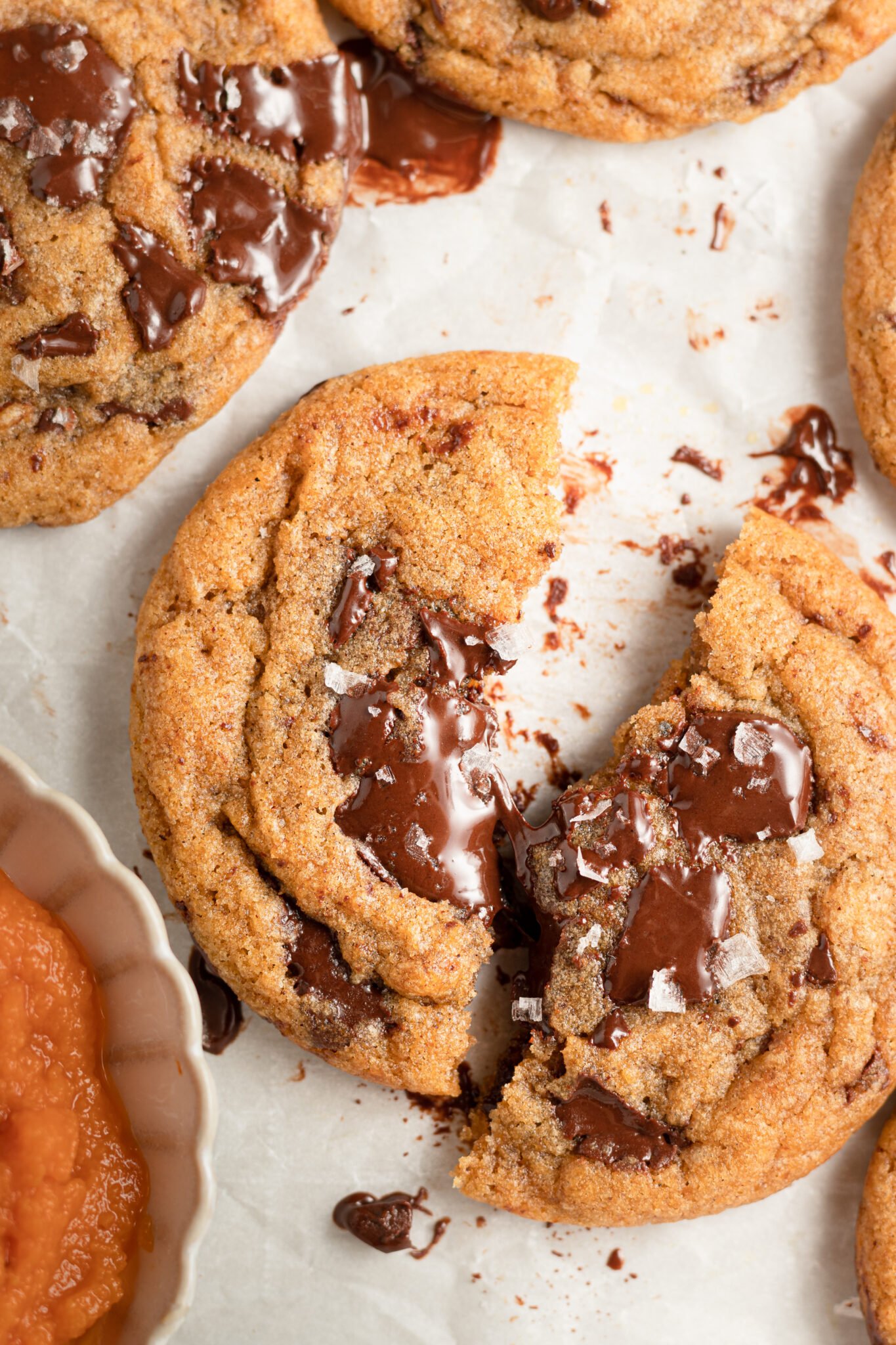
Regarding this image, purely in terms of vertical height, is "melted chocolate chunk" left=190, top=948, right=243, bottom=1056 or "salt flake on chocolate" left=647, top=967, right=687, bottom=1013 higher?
"salt flake on chocolate" left=647, top=967, right=687, bottom=1013

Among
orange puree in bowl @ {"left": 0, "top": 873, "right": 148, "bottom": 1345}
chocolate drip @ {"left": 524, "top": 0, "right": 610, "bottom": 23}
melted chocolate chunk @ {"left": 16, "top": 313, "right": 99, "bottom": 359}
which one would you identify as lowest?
orange puree in bowl @ {"left": 0, "top": 873, "right": 148, "bottom": 1345}

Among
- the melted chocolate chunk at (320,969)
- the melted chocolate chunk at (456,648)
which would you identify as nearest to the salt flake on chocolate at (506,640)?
the melted chocolate chunk at (456,648)

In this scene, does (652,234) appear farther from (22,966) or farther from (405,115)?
(22,966)

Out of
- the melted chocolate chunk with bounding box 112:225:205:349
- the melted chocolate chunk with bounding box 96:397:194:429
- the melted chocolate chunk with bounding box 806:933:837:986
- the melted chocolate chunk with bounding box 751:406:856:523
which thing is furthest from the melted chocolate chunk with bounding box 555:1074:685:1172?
the melted chocolate chunk with bounding box 112:225:205:349

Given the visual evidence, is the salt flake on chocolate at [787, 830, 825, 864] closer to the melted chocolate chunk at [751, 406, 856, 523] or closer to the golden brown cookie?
the melted chocolate chunk at [751, 406, 856, 523]

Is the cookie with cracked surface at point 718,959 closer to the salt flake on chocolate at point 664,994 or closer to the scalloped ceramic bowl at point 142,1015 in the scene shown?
the salt flake on chocolate at point 664,994

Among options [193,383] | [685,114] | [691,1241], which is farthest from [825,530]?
[691,1241]
